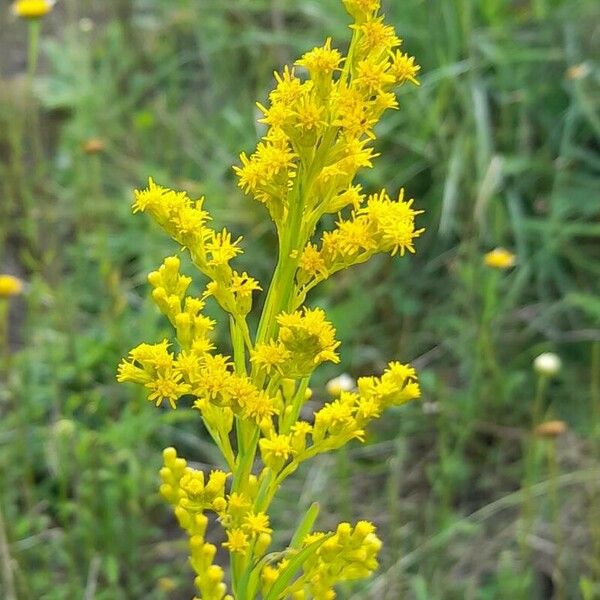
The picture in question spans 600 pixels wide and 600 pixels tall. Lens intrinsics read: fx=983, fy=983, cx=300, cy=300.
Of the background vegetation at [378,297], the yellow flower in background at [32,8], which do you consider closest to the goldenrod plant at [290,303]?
the background vegetation at [378,297]

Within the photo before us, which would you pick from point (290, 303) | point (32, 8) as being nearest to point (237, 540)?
point (290, 303)

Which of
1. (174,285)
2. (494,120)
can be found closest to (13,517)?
(174,285)

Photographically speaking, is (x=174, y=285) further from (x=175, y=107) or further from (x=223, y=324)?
(x=175, y=107)

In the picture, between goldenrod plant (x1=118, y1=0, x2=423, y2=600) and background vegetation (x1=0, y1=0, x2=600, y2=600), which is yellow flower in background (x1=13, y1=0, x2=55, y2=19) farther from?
goldenrod plant (x1=118, y1=0, x2=423, y2=600)

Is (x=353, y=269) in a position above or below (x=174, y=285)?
below

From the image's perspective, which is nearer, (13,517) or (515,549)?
(13,517)

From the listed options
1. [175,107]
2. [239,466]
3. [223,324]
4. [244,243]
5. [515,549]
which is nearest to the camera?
[239,466]

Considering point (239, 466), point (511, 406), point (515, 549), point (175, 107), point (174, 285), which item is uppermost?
point (175, 107)

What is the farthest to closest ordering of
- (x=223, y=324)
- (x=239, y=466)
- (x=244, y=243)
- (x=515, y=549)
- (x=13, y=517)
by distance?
(x=244, y=243), (x=223, y=324), (x=515, y=549), (x=13, y=517), (x=239, y=466)
